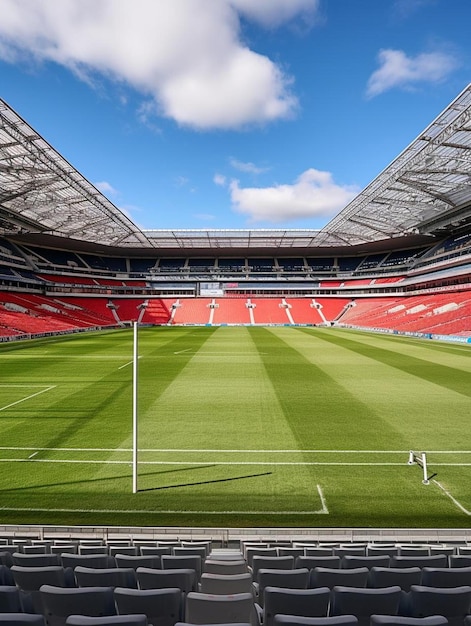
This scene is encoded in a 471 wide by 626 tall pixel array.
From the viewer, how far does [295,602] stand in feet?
12.1

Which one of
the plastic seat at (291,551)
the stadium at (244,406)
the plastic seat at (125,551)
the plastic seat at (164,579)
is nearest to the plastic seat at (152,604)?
the plastic seat at (164,579)

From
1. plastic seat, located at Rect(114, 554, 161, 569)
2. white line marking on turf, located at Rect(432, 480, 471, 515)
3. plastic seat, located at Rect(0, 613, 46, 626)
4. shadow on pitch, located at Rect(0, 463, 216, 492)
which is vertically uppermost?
plastic seat, located at Rect(0, 613, 46, 626)

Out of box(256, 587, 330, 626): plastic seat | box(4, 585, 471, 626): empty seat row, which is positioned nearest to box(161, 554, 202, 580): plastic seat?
box(4, 585, 471, 626): empty seat row

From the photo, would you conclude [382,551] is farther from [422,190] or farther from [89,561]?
[422,190]

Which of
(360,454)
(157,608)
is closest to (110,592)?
(157,608)

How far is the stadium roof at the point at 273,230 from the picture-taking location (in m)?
33.6

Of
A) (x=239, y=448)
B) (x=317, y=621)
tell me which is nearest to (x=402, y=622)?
(x=317, y=621)

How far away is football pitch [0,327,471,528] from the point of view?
27.8 ft

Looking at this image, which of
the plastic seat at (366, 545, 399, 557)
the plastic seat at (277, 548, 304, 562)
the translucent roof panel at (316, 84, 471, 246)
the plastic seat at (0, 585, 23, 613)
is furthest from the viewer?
the translucent roof panel at (316, 84, 471, 246)

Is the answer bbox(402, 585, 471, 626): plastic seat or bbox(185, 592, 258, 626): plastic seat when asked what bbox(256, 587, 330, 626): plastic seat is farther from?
bbox(402, 585, 471, 626): plastic seat

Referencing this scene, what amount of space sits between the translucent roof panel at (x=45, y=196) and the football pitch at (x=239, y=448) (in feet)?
67.9

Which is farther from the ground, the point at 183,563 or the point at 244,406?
the point at 183,563

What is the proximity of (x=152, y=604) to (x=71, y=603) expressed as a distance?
77cm

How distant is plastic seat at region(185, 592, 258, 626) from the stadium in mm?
3438
